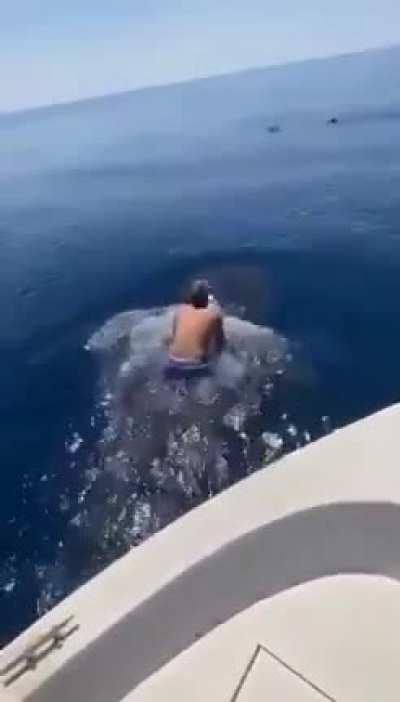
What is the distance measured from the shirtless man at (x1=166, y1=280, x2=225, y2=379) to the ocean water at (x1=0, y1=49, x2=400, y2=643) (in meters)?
0.31

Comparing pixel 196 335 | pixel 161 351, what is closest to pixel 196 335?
pixel 196 335

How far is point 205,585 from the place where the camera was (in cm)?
500

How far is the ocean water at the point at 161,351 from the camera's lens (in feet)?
27.3

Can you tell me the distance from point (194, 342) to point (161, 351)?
46.6 inches

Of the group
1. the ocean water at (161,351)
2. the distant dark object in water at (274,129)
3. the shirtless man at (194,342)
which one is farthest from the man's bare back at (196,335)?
the distant dark object in water at (274,129)

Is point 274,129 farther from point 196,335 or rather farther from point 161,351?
point 196,335

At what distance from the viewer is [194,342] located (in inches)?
413

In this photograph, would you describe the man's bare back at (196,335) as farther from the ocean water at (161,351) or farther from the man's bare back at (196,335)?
the ocean water at (161,351)

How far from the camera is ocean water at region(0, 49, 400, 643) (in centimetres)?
832

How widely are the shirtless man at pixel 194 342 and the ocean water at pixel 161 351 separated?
305mm

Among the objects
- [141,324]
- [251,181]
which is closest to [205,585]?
[141,324]

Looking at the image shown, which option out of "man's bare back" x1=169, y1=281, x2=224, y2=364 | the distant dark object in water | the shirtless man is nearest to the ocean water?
the shirtless man

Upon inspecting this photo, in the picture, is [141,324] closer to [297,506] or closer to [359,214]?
[297,506]

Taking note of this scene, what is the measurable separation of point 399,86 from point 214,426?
82.1 metres
